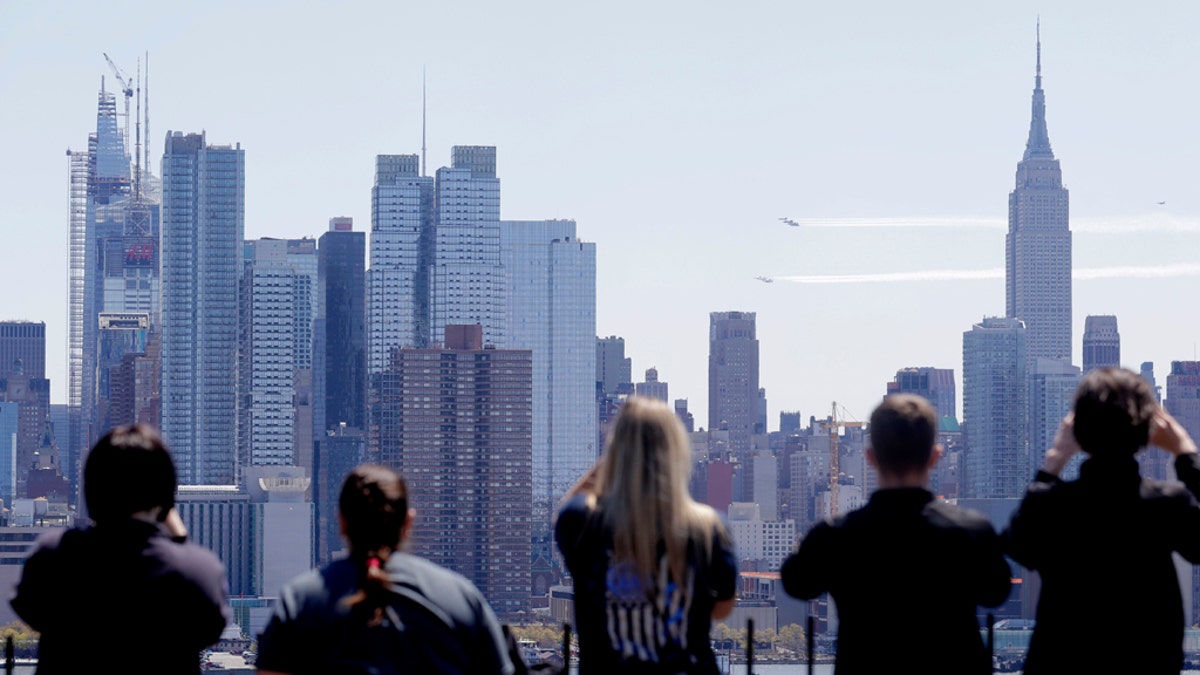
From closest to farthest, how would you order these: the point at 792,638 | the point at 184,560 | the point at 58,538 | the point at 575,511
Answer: the point at 184,560 < the point at 58,538 < the point at 575,511 < the point at 792,638

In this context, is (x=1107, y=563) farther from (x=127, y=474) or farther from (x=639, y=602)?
(x=127, y=474)

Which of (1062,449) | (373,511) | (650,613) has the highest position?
(1062,449)

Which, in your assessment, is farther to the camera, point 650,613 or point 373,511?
point 650,613

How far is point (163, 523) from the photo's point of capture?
18.5ft

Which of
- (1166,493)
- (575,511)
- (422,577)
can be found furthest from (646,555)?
(1166,493)

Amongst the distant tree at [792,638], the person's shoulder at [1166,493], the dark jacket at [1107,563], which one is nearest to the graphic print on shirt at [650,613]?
the dark jacket at [1107,563]

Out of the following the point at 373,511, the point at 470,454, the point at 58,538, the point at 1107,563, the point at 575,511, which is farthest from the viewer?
the point at 470,454

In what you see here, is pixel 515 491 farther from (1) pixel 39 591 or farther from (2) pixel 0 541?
(1) pixel 39 591

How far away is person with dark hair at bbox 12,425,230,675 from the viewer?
5.48m

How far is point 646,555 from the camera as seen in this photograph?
567cm

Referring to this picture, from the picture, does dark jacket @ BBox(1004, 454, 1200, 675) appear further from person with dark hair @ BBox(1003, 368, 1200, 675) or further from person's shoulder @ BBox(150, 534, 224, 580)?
person's shoulder @ BBox(150, 534, 224, 580)

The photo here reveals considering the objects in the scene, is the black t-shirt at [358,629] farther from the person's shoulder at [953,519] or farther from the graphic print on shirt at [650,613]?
the person's shoulder at [953,519]

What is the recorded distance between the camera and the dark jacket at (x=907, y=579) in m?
5.77

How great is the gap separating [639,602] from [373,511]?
99 cm
